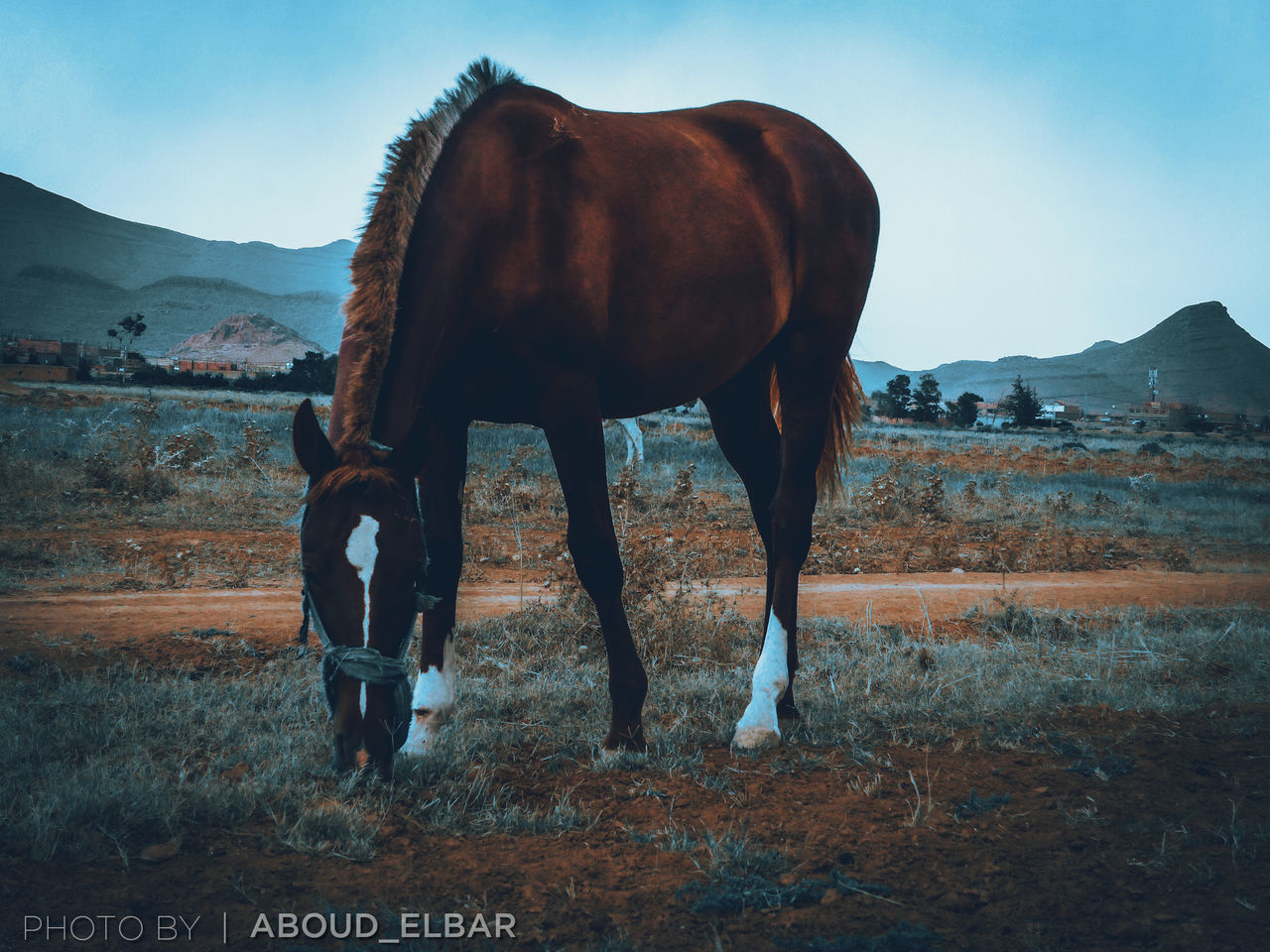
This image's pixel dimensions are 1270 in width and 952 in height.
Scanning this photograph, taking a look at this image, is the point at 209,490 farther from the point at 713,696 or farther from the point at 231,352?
the point at 231,352

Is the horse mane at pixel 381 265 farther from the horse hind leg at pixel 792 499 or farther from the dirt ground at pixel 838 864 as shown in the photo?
the horse hind leg at pixel 792 499

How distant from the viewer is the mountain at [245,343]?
11444 cm

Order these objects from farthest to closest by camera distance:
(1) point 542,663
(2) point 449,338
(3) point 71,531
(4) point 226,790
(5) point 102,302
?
(5) point 102,302 < (3) point 71,531 < (1) point 542,663 < (2) point 449,338 < (4) point 226,790

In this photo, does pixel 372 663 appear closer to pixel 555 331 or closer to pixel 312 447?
pixel 312 447

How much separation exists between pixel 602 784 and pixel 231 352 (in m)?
128

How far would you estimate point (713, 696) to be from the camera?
453 centimetres

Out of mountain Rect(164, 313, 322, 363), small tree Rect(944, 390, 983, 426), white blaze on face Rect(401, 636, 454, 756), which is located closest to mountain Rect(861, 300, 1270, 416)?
small tree Rect(944, 390, 983, 426)

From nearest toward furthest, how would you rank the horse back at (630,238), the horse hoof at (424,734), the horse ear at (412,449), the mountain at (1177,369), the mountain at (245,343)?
the horse ear at (412,449)
the horse back at (630,238)
the horse hoof at (424,734)
the mountain at (245,343)
the mountain at (1177,369)

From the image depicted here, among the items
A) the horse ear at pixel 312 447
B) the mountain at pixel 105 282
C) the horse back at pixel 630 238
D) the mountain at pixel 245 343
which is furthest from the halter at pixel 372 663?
the mountain at pixel 245 343

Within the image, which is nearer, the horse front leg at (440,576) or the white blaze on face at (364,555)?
the white blaze on face at (364,555)

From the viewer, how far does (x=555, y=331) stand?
3.41 metres

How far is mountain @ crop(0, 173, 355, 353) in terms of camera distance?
377ft

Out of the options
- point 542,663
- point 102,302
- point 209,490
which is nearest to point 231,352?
point 102,302

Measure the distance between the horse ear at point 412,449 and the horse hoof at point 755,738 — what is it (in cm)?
204
